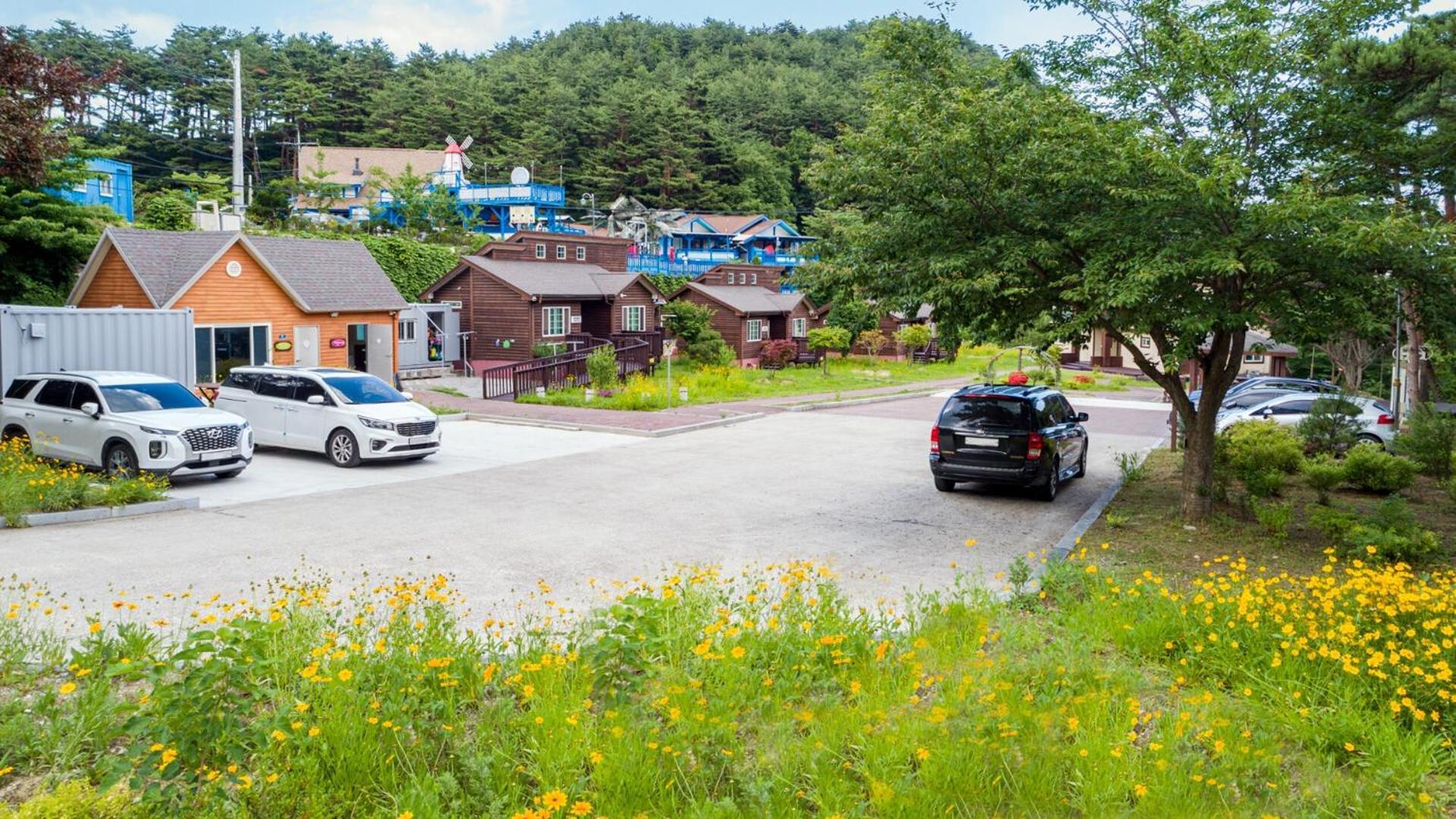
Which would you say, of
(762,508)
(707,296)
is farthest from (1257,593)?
(707,296)

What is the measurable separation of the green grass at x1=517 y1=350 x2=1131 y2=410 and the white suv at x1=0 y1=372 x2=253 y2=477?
12802 millimetres

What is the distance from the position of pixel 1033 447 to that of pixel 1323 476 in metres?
3.90

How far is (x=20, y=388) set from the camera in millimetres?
16219

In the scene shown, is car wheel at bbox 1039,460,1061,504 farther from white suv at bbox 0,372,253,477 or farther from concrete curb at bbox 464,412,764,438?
white suv at bbox 0,372,253,477

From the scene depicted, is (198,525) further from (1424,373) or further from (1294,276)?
(1424,373)

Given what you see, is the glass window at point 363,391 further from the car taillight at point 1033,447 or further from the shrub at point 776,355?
the shrub at point 776,355

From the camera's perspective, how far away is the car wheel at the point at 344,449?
56.7 ft

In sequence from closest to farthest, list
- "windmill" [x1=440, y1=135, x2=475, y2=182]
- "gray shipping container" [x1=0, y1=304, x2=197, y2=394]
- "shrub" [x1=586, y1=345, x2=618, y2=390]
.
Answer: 1. "gray shipping container" [x1=0, y1=304, x2=197, y2=394]
2. "shrub" [x1=586, y1=345, x2=618, y2=390]
3. "windmill" [x1=440, y1=135, x2=475, y2=182]

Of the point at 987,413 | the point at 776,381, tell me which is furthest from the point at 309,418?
the point at 776,381

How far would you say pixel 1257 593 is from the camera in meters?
6.91

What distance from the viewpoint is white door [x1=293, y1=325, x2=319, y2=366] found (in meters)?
27.3

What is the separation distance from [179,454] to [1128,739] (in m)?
13.6

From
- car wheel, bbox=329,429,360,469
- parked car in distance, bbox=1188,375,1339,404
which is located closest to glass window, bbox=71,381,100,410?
car wheel, bbox=329,429,360,469

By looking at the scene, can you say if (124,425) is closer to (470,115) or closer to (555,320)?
(555,320)
